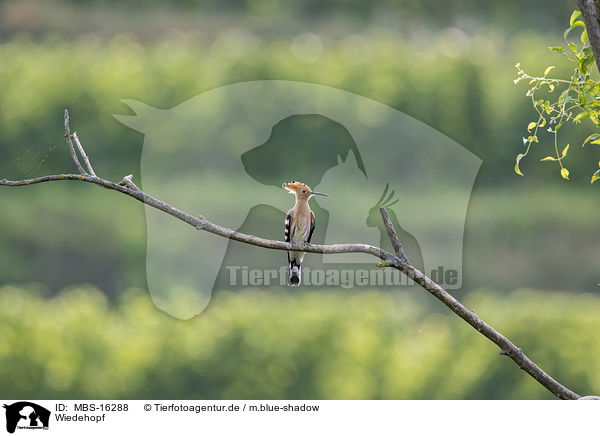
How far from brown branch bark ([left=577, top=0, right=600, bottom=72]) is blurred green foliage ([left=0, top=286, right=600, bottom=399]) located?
1500mm

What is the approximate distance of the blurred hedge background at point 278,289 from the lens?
2.13 metres

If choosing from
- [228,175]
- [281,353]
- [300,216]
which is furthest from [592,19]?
[228,175]

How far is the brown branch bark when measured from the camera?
0.76 metres

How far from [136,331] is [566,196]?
2.42 meters

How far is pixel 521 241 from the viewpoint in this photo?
11.2ft

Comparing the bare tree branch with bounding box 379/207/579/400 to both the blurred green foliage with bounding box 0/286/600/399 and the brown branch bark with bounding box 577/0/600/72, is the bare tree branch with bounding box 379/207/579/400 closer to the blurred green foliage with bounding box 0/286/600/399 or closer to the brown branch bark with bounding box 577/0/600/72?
the brown branch bark with bounding box 577/0/600/72

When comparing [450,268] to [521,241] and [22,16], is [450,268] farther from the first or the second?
[22,16]

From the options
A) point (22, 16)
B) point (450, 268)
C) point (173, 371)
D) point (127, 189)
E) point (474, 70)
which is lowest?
point (173, 371)
